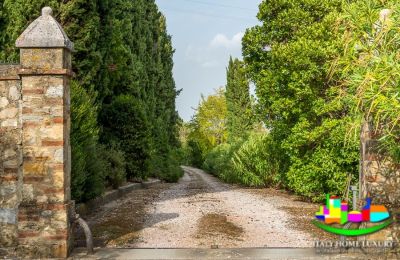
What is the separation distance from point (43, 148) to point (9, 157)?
26.2 inches

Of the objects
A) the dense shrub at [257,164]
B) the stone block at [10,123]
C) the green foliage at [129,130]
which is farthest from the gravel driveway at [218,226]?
the dense shrub at [257,164]

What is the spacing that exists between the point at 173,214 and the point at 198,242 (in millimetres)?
2944

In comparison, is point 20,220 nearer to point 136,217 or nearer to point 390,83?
point 136,217

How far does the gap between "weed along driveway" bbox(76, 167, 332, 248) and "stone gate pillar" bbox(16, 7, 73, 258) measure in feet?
4.14

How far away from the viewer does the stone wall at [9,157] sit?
638 centimetres

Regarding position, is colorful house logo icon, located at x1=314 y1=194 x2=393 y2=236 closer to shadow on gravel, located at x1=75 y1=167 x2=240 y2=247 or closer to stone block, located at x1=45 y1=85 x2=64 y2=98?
shadow on gravel, located at x1=75 y1=167 x2=240 y2=247

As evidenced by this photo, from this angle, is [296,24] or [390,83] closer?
[390,83]

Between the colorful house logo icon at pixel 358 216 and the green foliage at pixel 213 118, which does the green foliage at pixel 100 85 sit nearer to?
the colorful house logo icon at pixel 358 216

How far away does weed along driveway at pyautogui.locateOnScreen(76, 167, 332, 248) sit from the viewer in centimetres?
752

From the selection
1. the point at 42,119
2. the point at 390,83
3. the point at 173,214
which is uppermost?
the point at 390,83

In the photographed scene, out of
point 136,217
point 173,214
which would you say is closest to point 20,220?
point 136,217

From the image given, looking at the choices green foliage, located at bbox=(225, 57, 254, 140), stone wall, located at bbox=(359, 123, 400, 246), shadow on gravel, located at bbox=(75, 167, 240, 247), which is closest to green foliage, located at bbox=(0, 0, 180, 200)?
shadow on gravel, located at bbox=(75, 167, 240, 247)

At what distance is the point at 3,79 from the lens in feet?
20.9

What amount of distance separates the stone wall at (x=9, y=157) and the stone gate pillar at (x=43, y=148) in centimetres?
33
